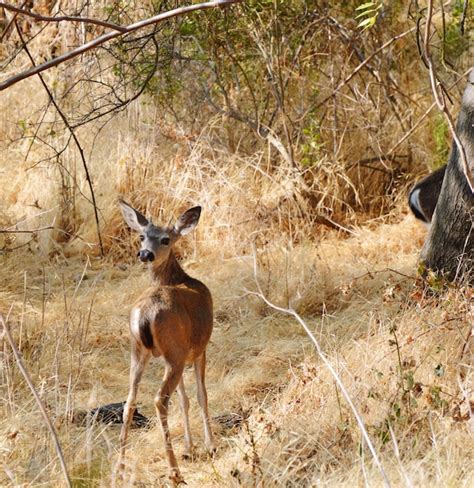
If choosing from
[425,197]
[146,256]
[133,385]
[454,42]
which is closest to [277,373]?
[146,256]

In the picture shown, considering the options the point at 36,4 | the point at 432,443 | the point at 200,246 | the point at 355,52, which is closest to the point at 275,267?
the point at 200,246

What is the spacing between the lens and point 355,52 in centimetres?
929

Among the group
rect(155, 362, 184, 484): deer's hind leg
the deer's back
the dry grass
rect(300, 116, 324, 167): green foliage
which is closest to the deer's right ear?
the dry grass

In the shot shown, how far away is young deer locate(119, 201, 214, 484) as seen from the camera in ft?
15.5

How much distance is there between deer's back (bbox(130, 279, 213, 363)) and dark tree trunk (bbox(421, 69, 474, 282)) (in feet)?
5.37

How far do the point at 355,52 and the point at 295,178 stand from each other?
4.91 feet

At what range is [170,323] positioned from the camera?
4.77m

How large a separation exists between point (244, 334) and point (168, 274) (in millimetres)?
1616

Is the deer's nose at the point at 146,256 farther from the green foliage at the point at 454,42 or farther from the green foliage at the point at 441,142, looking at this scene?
the green foliage at the point at 454,42

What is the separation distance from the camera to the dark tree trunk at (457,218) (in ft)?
19.6

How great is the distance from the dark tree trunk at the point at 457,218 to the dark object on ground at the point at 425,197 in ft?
4.65

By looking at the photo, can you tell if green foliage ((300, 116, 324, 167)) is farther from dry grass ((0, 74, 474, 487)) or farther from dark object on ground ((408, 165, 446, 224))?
dark object on ground ((408, 165, 446, 224))

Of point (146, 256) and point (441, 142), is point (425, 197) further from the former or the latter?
point (146, 256)

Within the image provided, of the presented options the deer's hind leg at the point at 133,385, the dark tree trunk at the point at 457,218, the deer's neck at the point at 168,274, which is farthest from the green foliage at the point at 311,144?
the deer's hind leg at the point at 133,385
